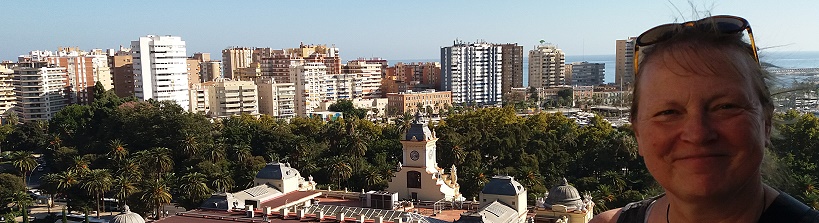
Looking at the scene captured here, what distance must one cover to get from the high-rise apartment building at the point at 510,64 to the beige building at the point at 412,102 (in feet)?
57.0

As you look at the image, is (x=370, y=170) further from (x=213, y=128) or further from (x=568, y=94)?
(x=568, y=94)

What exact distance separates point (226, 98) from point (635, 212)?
87.5m

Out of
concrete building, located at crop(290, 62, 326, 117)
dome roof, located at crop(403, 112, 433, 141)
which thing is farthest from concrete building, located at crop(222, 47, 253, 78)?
dome roof, located at crop(403, 112, 433, 141)

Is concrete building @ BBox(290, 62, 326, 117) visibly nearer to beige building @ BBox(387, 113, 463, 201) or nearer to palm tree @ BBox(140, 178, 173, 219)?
palm tree @ BBox(140, 178, 173, 219)

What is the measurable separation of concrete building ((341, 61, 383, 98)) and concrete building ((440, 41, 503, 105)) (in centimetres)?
1276

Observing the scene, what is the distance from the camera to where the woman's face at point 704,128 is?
2.18 metres

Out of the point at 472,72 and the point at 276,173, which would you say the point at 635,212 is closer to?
the point at 276,173

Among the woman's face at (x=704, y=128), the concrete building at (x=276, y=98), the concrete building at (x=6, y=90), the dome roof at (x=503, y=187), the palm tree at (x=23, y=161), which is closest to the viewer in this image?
the woman's face at (x=704, y=128)

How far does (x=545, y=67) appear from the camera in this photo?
412 ft

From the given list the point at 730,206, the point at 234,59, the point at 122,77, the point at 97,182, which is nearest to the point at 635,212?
the point at 730,206

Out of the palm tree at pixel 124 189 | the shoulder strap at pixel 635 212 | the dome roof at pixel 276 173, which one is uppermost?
the shoulder strap at pixel 635 212

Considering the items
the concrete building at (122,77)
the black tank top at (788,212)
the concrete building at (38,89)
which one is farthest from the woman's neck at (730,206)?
the concrete building at (122,77)

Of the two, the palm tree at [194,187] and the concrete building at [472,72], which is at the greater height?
the concrete building at [472,72]

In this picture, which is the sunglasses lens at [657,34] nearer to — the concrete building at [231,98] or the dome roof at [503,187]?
the dome roof at [503,187]
